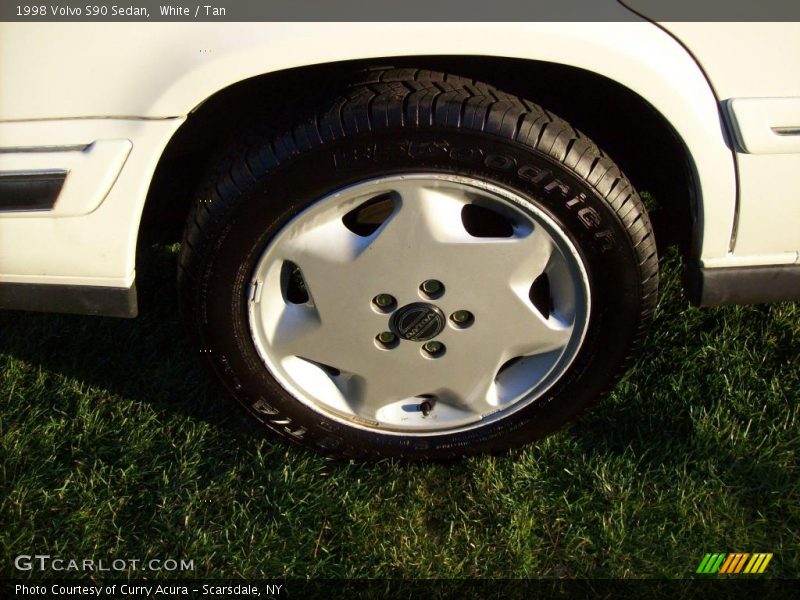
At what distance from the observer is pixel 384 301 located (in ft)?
6.19

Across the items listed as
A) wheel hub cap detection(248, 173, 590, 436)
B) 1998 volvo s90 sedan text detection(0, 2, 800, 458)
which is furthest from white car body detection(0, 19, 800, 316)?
wheel hub cap detection(248, 173, 590, 436)

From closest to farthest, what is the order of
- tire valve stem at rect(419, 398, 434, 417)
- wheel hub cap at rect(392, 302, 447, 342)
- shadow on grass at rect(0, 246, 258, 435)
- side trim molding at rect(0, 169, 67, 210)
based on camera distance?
side trim molding at rect(0, 169, 67, 210) < wheel hub cap at rect(392, 302, 447, 342) < tire valve stem at rect(419, 398, 434, 417) < shadow on grass at rect(0, 246, 258, 435)

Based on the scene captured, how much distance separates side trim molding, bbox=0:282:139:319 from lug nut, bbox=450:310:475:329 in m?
0.75

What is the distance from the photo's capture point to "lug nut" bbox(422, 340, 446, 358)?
1.95 m

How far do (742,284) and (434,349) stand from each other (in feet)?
2.42

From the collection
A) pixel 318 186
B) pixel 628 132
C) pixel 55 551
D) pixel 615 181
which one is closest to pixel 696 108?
pixel 615 181

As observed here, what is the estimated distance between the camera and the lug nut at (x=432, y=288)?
1.86 meters

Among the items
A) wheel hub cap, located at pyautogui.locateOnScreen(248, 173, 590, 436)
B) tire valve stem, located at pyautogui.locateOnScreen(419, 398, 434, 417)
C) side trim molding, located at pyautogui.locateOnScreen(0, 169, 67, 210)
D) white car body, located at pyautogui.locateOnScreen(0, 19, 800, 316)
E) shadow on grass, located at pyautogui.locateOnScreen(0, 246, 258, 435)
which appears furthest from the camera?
shadow on grass, located at pyautogui.locateOnScreen(0, 246, 258, 435)

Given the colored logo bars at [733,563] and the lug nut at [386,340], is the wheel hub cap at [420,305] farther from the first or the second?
the colored logo bars at [733,563]

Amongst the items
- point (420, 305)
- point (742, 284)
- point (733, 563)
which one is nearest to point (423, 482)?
point (420, 305)

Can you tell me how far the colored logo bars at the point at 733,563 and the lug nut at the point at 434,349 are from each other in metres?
0.82

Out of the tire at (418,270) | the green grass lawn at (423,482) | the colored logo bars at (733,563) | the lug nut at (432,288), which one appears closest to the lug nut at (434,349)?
the tire at (418,270)

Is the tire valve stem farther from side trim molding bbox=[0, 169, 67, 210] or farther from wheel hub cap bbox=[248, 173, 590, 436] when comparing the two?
side trim molding bbox=[0, 169, 67, 210]

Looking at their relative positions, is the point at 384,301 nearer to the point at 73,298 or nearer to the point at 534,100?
the point at 534,100
